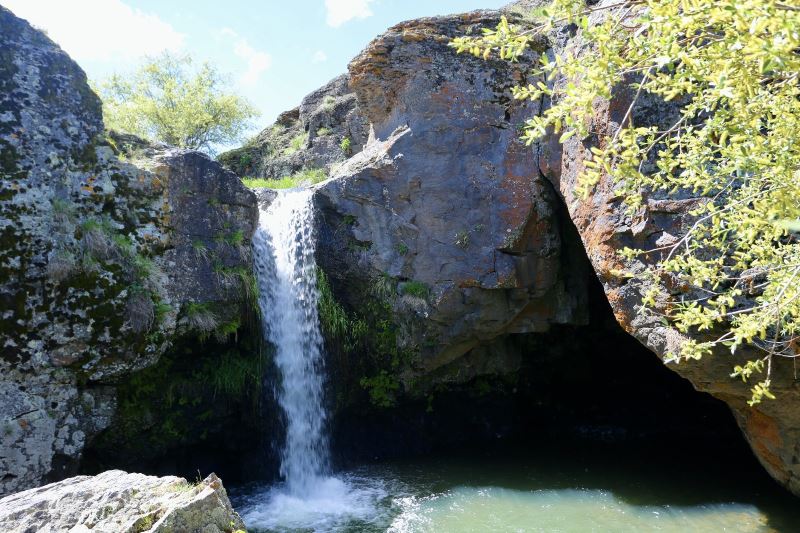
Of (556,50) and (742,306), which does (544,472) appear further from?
(556,50)

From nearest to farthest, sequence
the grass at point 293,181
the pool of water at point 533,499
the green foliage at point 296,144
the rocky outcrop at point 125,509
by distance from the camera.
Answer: the rocky outcrop at point 125,509
the pool of water at point 533,499
the grass at point 293,181
the green foliage at point 296,144

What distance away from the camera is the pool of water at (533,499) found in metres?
6.67

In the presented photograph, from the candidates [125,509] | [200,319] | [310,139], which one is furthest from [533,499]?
[310,139]

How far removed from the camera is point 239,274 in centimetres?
794

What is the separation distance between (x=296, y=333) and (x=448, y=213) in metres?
3.13

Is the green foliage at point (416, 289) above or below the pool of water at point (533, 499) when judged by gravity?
above

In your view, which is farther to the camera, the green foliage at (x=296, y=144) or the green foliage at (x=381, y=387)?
the green foliage at (x=296, y=144)

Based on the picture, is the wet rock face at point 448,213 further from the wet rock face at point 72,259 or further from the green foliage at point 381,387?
the wet rock face at point 72,259

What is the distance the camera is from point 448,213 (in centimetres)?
888

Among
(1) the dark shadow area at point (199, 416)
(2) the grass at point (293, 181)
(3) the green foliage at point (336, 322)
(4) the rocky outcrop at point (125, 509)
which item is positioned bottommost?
(1) the dark shadow area at point (199, 416)

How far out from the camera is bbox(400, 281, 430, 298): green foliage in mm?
8797

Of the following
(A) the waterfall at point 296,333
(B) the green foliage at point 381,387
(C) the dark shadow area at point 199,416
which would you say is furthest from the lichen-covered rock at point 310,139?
(C) the dark shadow area at point 199,416

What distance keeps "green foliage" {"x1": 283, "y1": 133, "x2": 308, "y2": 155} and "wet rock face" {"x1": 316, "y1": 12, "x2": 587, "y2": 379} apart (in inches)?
302

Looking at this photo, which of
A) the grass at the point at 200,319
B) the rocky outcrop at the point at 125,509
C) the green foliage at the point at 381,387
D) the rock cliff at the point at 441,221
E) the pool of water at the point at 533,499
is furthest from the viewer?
the green foliage at the point at 381,387
